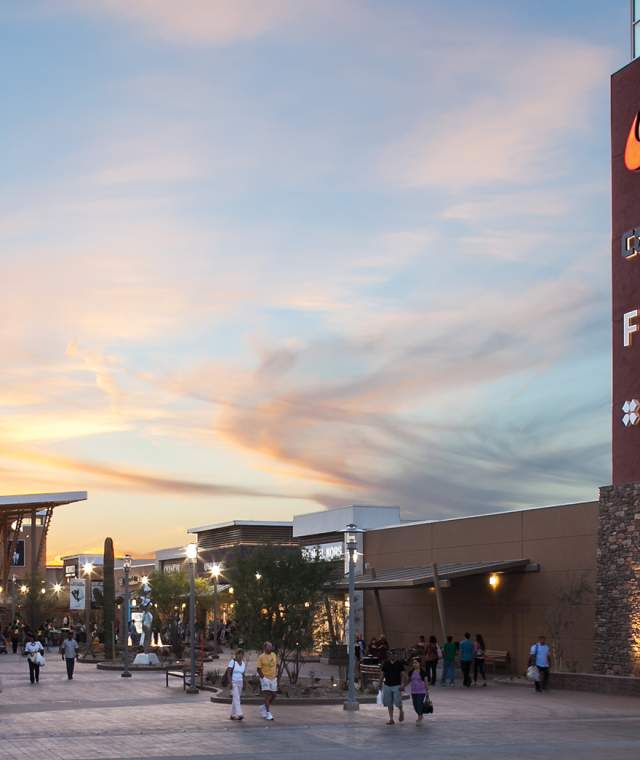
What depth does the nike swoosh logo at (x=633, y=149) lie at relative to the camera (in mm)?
36125

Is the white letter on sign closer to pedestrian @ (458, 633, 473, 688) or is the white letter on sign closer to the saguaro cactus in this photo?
pedestrian @ (458, 633, 473, 688)

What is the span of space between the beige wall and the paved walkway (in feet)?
16.9

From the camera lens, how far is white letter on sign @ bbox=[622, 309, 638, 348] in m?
35.4

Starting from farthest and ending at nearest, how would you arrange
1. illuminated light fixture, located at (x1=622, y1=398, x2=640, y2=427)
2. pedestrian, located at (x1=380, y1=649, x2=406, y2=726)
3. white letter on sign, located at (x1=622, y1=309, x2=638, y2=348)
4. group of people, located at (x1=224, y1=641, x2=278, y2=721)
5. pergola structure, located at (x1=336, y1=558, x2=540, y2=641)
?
pergola structure, located at (x1=336, y1=558, x2=540, y2=641), white letter on sign, located at (x1=622, y1=309, x2=638, y2=348), illuminated light fixture, located at (x1=622, y1=398, x2=640, y2=427), group of people, located at (x1=224, y1=641, x2=278, y2=721), pedestrian, located at (x1=380, y1=649, x2=406, y2=726)

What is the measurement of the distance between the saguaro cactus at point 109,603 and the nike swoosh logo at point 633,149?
27.5 metres

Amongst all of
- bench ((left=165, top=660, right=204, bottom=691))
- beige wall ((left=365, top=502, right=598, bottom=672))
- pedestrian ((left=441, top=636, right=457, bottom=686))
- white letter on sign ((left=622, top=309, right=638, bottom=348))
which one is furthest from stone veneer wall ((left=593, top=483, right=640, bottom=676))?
bench ((left=165, top=660, right=204, bottom=691))

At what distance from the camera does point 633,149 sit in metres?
36.3

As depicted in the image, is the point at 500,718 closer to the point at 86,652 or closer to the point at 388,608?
the point at 388,608

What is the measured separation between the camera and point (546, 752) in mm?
20625

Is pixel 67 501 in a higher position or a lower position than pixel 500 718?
higher

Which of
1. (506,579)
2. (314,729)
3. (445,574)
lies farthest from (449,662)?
(314,729)

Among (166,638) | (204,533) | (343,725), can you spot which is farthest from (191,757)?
(204,533)

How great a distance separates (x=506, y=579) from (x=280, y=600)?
1038 centimetres

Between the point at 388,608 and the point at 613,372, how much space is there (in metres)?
17.9
